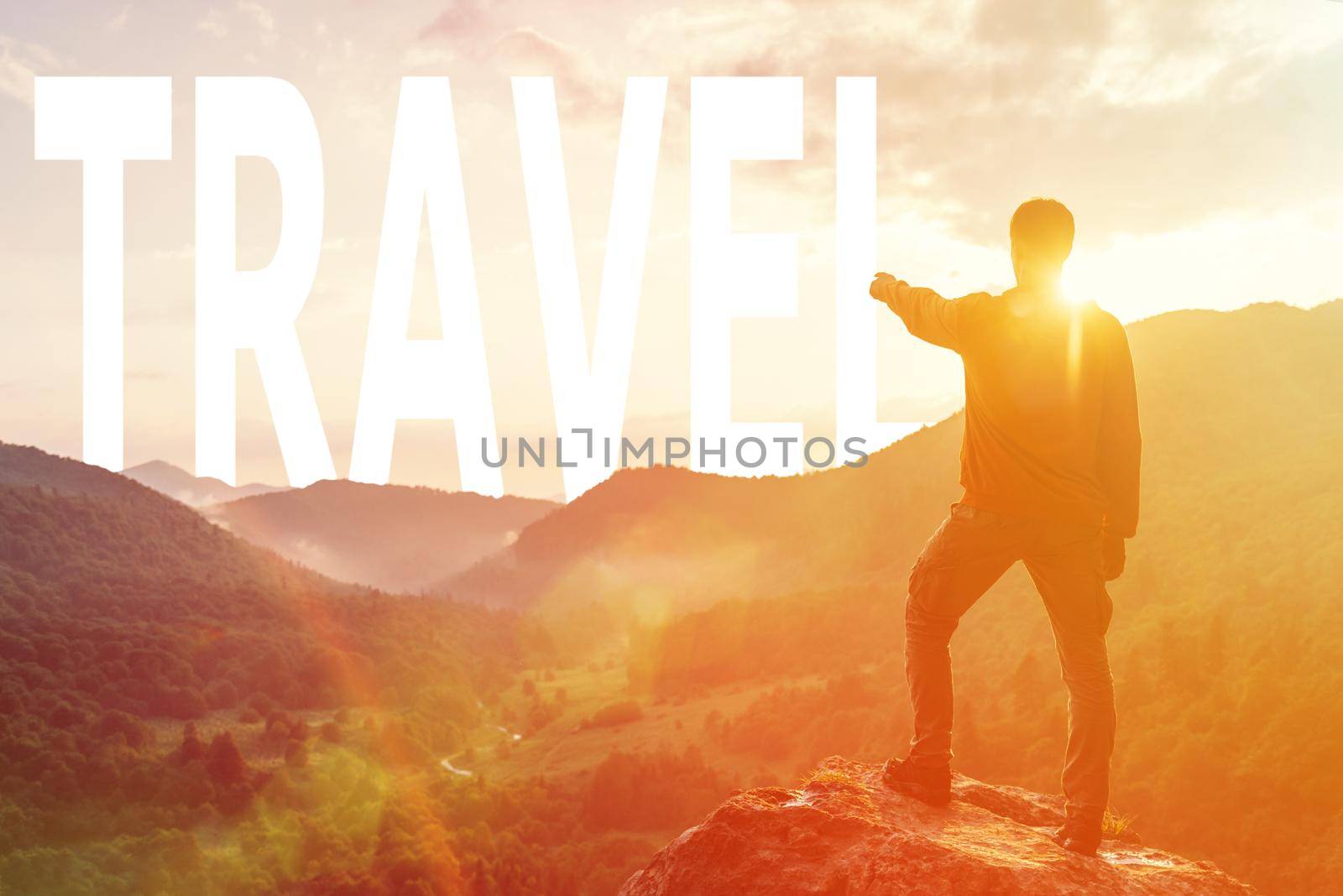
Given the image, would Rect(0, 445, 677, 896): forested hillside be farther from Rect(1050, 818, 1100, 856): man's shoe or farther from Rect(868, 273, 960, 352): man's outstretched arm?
Rect(868, 273, 960, 352): man's outstretched arm

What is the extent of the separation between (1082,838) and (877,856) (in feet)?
6.07

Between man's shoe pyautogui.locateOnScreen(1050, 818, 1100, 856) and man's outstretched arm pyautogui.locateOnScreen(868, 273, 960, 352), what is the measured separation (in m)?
3.91

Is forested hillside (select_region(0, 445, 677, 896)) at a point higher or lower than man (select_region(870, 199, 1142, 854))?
lower

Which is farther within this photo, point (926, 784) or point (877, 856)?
point (926, 784)

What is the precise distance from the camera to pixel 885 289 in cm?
838

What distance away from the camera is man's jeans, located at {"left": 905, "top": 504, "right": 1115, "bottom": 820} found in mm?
7367

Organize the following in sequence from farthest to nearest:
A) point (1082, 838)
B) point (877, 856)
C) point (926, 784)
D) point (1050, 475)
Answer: point (926, 784)
point (1082, 838)
point (1050, 475)
point (877, 856)

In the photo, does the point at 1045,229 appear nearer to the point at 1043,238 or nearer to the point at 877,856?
the point at 1043,238

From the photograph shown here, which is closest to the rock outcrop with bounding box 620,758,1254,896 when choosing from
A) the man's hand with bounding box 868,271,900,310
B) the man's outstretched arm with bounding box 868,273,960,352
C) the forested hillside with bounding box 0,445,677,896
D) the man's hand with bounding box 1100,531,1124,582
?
the man's hand with bounding box 1100,531,1124,582

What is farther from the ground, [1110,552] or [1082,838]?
[1110,552]

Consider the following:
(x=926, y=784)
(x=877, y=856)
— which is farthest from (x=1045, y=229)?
(x=877, y=856)

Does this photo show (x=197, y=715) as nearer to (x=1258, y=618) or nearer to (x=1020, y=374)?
(x=1258, y=618)

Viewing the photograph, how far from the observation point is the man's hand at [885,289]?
8.27 metres

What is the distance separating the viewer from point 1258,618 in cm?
15100
